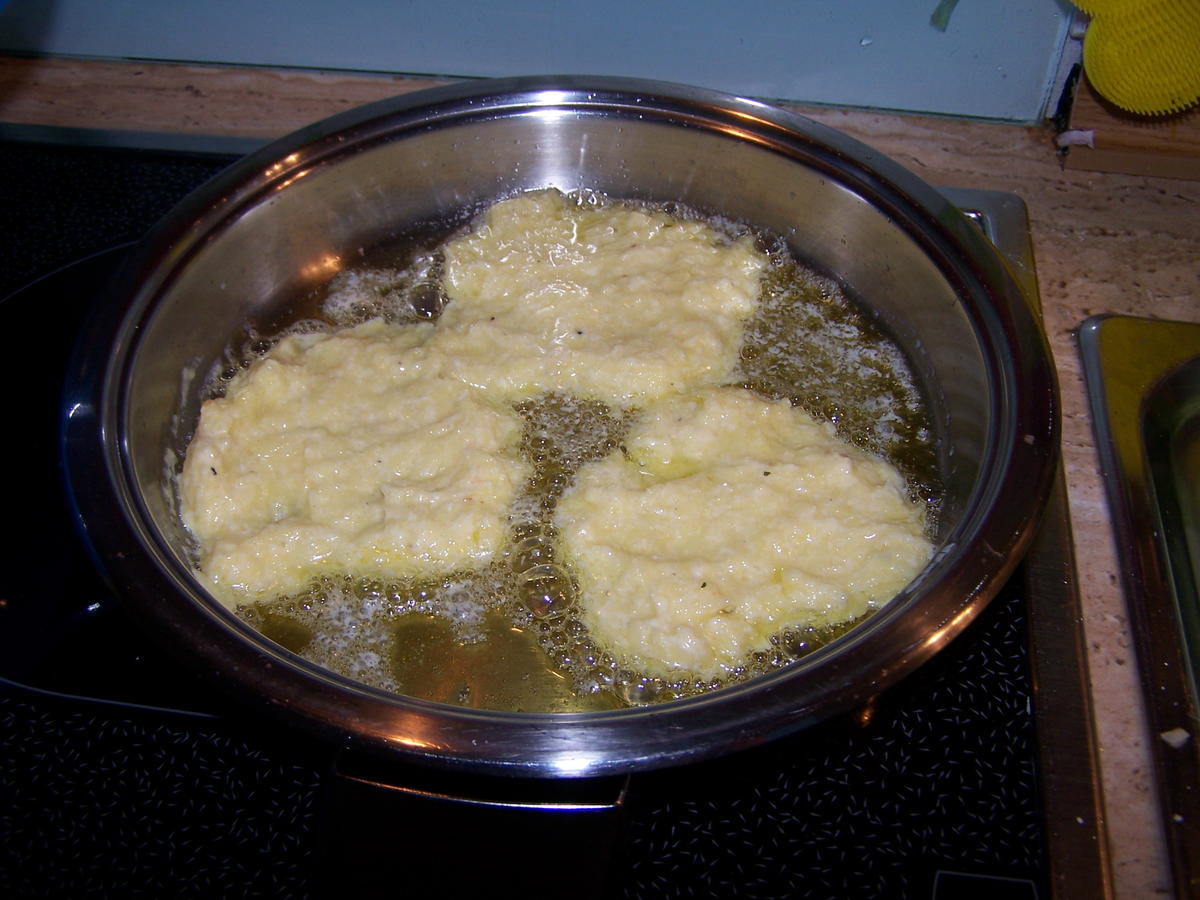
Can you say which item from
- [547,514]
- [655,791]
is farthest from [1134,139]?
[655,791]

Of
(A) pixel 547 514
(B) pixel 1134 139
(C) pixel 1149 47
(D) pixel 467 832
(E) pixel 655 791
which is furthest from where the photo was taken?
(B) pixel 1134 139

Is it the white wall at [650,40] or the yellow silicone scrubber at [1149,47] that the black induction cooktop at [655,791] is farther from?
the white wall at [650,40]

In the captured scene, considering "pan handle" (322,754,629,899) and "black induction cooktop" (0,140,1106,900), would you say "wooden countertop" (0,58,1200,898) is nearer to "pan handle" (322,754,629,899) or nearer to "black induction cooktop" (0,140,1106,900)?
"black induction cooktop" (0,140,1106,900)

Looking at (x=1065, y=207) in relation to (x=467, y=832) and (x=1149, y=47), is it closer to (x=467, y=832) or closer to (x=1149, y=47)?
(x=1149, y=47)

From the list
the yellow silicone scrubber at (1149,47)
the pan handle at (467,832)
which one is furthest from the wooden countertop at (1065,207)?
the pan handle at (467,832)

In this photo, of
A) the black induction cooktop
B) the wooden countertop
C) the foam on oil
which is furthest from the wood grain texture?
the black induction cooktop
